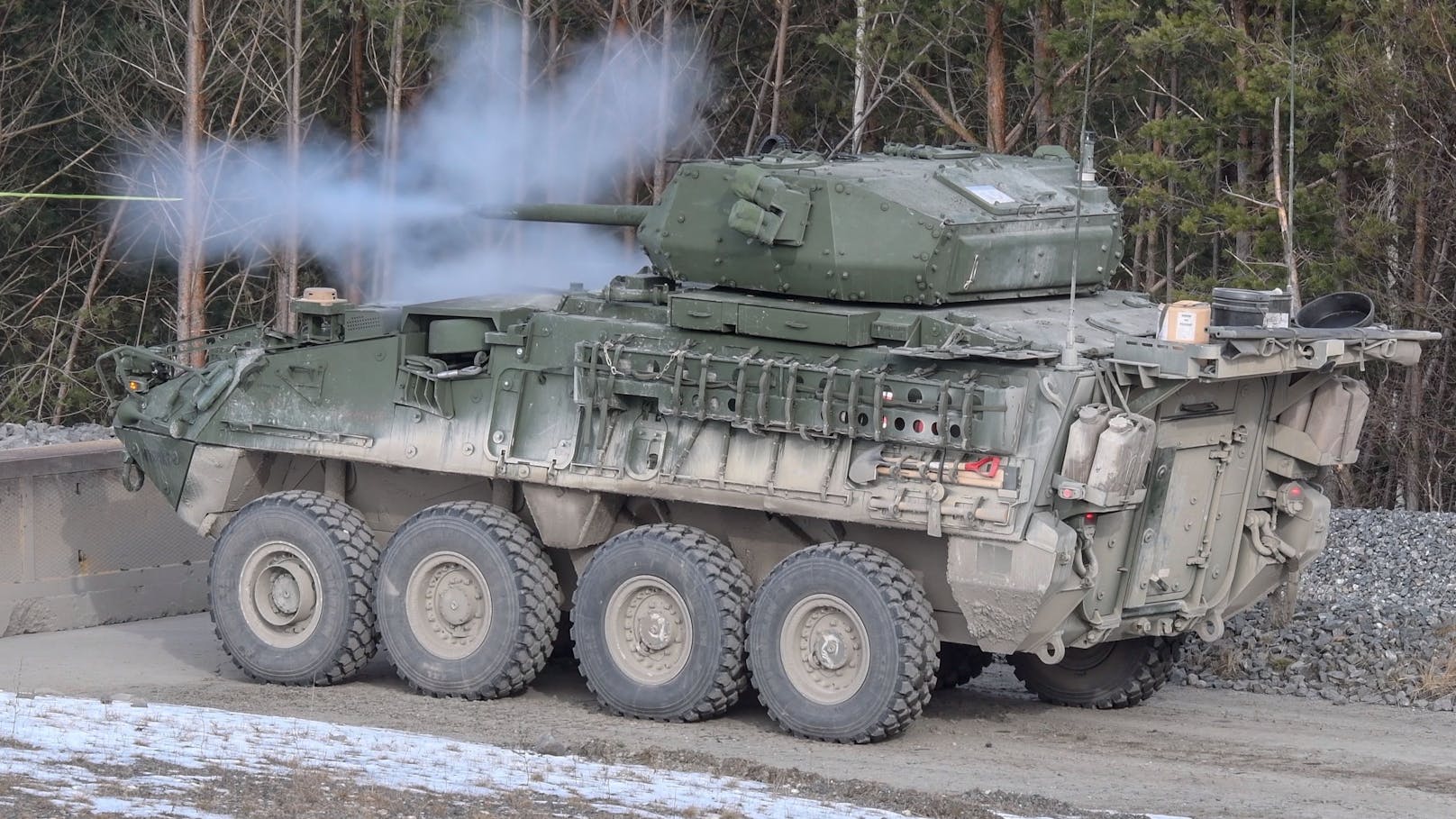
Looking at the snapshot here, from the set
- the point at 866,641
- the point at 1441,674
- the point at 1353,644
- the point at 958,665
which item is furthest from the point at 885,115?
the point at 866,641

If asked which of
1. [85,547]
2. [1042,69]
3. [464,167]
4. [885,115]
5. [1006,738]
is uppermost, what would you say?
[1042,69]

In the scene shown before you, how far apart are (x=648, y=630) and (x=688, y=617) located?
0.30m

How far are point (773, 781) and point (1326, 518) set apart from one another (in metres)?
4.01

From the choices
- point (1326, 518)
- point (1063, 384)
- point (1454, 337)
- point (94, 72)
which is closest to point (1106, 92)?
point (1454, 337)

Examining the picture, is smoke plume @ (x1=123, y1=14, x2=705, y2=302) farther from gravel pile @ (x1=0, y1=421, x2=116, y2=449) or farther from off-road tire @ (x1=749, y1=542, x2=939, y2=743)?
off-road tire @ (x1=749, y1=542, x2=939, y2=743)

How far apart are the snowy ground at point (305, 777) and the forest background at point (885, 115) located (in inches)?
327

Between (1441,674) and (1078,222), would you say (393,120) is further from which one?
(1441,674)

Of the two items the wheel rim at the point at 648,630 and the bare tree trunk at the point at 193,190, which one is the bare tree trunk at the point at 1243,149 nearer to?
the bare tree trunk at the point at 193,190

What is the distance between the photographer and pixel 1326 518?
11.7 metres

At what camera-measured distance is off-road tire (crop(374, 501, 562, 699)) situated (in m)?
11.6

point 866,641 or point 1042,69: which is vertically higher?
point 1042,69

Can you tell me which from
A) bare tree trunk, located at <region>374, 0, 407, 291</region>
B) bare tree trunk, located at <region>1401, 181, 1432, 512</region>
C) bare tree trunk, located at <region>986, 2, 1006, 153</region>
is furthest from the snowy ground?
bare tree trunk, located at <region>986, 2, 1006, 153</region>

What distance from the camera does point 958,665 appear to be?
12.5 meters

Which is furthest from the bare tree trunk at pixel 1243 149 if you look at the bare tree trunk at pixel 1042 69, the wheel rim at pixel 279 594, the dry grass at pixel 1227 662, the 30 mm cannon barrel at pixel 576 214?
the wheel rim at pixel 279 594
